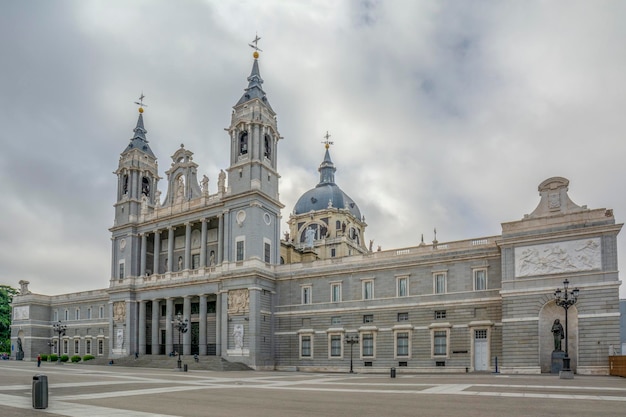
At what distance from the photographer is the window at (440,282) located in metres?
49.3

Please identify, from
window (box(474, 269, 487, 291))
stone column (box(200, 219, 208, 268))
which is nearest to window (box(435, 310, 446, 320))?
window (box(474, 269, 487, 291))

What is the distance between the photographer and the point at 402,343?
50.7 m

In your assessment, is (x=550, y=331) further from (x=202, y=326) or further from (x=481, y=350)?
(x=202, y=326)

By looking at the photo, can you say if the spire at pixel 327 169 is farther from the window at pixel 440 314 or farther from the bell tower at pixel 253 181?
the window at pixel 440 314

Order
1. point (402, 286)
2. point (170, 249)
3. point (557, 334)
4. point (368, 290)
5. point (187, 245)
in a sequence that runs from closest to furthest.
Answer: point (557, 334)
point (402, 286)
point (368, 290)
point (187, 245)
point (170, 249)

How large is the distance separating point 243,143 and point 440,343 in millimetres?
31197

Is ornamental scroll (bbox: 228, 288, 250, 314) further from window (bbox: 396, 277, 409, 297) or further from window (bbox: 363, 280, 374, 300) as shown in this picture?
window (bbox: 396, 277, 409, 297)

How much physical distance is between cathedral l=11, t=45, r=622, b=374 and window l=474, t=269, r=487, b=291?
9cm

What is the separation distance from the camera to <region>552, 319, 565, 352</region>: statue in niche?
131ft

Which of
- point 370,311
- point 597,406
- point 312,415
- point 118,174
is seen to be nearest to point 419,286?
point 370,311

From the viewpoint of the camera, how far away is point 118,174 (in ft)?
251

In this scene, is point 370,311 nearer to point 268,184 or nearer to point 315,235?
point 268,184

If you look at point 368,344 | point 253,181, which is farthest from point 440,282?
point 253,181

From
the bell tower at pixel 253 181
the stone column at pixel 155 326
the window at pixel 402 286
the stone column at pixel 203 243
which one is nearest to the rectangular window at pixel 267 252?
the bell tower at pixel 253 181
